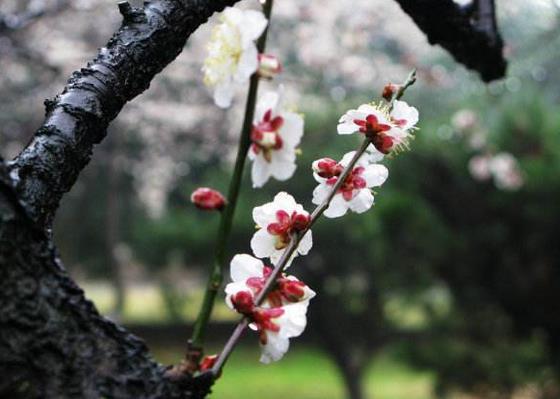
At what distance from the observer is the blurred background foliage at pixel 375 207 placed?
4.29 meters

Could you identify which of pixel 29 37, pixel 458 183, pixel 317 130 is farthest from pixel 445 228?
pixel 29 37

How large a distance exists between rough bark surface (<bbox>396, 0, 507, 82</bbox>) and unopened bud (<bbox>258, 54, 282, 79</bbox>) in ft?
1.84

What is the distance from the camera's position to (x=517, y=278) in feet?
13.7

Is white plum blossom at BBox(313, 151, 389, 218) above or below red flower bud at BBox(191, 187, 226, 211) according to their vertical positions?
above

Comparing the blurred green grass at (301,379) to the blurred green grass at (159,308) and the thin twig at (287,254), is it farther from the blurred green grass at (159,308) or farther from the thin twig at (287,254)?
the thin twig at (287,254)

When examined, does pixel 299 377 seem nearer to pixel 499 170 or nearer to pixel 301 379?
pixel 301 379

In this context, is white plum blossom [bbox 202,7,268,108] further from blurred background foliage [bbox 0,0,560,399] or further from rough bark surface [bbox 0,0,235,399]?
blurred background foliage [bbox 0,0,560,399]

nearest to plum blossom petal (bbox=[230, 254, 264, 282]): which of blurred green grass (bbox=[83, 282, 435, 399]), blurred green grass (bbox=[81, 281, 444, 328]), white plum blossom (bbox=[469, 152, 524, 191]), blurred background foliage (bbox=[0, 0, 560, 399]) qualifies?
blurred background foliage (bbox=[0, 0, 560, 399])

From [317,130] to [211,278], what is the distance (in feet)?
18.2

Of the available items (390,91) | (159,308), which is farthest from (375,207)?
(159,308)

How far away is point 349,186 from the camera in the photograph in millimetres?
660

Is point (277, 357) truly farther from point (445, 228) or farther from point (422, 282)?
point (422, 282)

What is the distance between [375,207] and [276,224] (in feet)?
12.6

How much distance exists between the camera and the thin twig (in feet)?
1.79
